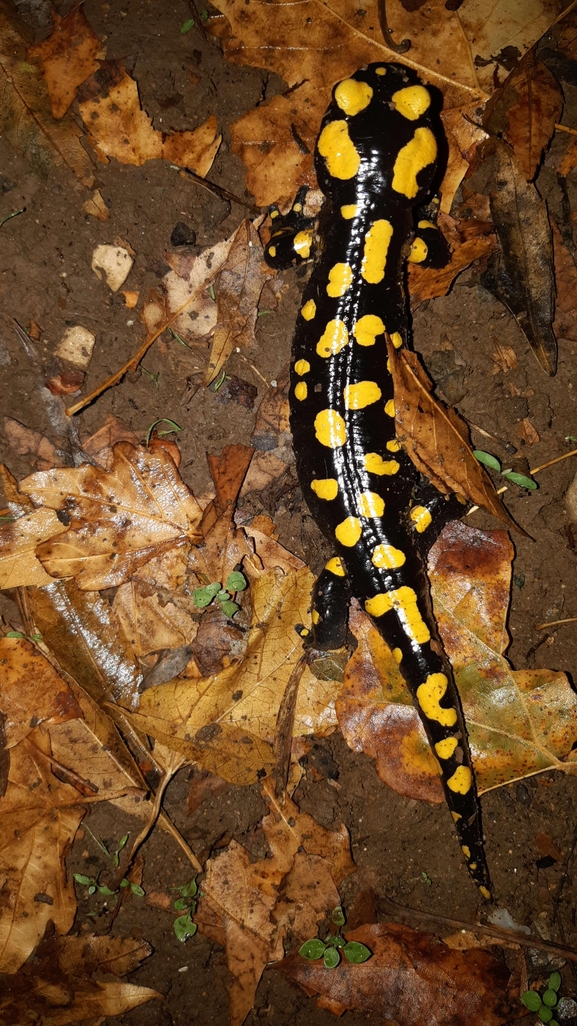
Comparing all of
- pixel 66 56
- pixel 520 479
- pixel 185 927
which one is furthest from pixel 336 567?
pixel 66 56

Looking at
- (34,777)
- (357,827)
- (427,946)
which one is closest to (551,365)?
(357,827)

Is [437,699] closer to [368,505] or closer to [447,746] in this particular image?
[447,746]

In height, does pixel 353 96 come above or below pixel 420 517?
above

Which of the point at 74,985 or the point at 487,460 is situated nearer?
the point at 74,985

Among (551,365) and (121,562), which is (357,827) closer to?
(121,562)

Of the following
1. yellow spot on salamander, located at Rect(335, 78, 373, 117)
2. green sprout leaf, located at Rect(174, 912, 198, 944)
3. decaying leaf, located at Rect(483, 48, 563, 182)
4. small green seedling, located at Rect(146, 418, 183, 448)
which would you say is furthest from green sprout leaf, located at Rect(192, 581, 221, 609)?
decaying leaf, located at Rect(483, 48, 563, 182)

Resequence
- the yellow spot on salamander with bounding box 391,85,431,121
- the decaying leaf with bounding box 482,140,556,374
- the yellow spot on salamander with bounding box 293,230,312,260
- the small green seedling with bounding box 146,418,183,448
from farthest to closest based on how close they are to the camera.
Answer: the small green seedling with bounding box 146,418,183,448
the yellow spot on salamander with bounding box 293,230,312,260
the decaying leaf with bounding box 482,140,556,374
the yellow spot on salamander with bounding box 391,85,431,121

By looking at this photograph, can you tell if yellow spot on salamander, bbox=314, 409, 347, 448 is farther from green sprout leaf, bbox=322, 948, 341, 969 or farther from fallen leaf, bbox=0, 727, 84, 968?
green sprout leaf, bbox=322, 948, 341, 969
